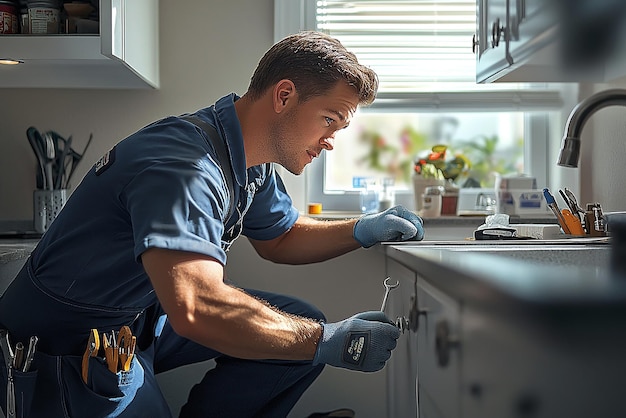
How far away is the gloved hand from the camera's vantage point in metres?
1.42

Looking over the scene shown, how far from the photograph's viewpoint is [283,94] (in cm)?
174

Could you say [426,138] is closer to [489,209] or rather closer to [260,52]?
[489,209]

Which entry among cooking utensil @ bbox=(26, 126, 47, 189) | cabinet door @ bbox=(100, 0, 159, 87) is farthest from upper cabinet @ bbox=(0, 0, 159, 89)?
cooking utensil @ bbox=(26, 126, 47, 189)

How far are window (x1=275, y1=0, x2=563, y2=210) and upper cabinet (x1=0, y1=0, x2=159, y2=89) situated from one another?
1.72ft

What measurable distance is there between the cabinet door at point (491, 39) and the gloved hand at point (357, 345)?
2.67ft

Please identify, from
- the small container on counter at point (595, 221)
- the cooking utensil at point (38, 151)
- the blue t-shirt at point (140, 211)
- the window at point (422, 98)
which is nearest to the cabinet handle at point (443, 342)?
the blue t-shirt at point (140, 211)

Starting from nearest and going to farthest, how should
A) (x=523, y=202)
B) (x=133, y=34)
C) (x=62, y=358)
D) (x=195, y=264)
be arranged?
(x=195, y=264) < (x=62, y=358) < (x=133, y=34) < (x=523, y=202)

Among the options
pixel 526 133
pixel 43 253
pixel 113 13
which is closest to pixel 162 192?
pixel 43 253

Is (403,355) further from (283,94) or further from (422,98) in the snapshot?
(422,98)

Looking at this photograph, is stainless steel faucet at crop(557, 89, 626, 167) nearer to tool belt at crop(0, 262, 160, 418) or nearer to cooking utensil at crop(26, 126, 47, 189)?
tool belt at crop(0, 262, 160, 418)

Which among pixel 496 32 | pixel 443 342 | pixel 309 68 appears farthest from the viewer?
pixel 496 32

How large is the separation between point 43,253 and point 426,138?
1.52m

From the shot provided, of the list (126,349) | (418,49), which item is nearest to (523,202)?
(418,49)

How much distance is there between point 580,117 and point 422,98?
1.16 meters
